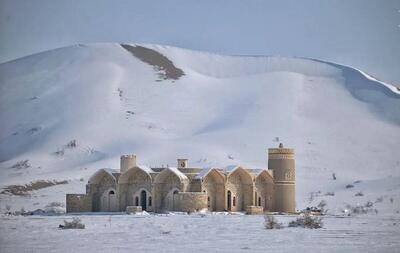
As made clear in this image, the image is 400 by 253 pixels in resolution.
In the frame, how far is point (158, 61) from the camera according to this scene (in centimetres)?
11069

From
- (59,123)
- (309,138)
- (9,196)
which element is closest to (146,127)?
(59,123)

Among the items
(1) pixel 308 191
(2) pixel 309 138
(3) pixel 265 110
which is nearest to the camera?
(1) pixel 308 191

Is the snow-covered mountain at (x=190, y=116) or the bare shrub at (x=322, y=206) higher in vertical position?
the snow-covered mountain at (x=190, y=116)

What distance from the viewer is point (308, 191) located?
6112cm

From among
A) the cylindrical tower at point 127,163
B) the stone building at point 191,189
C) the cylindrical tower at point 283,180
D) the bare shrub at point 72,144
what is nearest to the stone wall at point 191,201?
the stone building at point 191,189

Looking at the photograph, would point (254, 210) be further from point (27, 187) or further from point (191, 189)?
point (27, 187)

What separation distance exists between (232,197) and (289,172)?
3.33 metres

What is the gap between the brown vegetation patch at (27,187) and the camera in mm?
57478

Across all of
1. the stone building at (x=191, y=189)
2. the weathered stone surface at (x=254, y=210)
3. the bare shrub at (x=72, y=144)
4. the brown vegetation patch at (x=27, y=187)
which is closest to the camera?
the weathered stone surface at (x=254, y=210)

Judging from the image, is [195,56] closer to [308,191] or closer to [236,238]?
[308,191]

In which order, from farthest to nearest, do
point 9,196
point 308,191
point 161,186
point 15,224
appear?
point 308,191, point 9,196, point 161,186, point 15,224

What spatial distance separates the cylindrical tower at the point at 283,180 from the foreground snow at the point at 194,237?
38.1 feet

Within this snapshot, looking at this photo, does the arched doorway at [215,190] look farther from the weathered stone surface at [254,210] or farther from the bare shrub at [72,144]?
the bare shrub at [72,144]

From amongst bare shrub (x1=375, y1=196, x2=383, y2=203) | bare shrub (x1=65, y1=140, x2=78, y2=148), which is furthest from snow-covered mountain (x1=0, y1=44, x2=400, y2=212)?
bare shrub (x1=375, y1=196, x2=383, y2=203)
